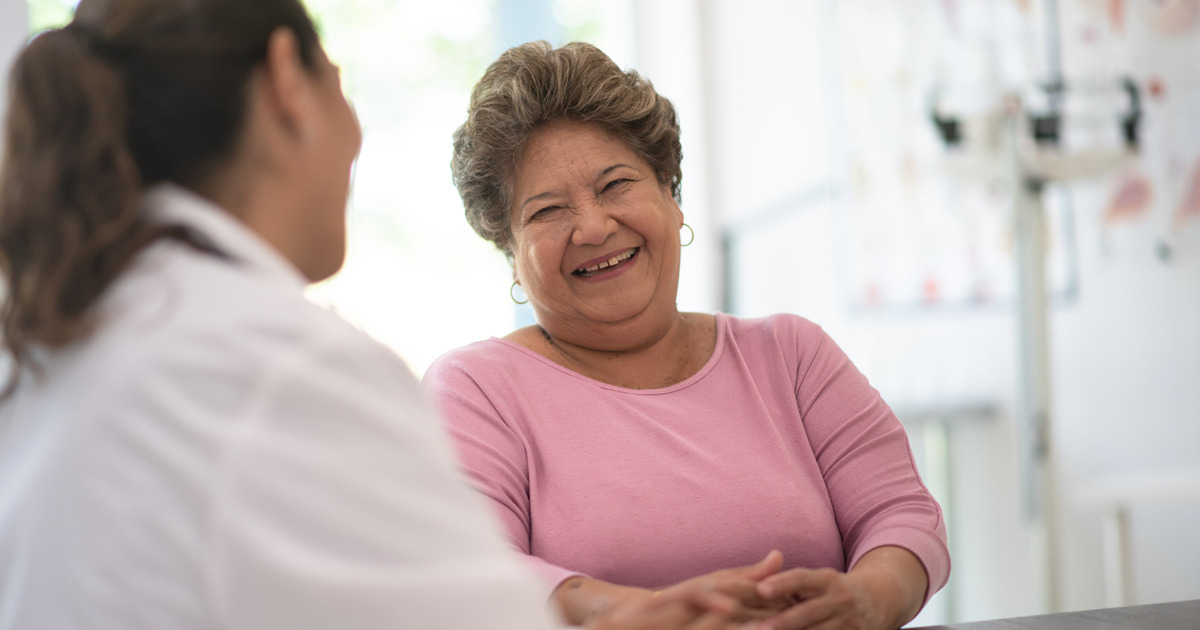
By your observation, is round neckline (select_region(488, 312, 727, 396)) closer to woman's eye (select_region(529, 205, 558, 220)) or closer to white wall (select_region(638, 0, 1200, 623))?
woman's eye (select_region(529, 205, 558, 220))

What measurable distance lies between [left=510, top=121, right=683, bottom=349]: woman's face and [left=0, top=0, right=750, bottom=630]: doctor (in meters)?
0.73

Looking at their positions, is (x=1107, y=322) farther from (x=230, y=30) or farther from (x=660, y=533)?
(x=230, y=30)

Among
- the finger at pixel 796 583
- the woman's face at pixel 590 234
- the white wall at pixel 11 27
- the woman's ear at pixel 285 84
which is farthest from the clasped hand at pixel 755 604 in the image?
the white wall at pixel 11 27

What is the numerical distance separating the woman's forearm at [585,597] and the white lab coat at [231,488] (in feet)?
1.61

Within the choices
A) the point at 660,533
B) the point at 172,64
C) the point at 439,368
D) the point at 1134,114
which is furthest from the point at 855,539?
the point at 1134,114

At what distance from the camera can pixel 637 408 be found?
4.59 feet

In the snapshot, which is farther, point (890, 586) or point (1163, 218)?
point (1163, 218)

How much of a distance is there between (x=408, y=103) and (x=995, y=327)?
2080mm

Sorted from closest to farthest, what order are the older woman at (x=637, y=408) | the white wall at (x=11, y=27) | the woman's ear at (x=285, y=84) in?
the woman's ear at (x=285, y=84) < the older woman at (x=637, y=408) < the white wall at (x=11, y=27)

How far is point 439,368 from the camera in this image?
140 centimetres

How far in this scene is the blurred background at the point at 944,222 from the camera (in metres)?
2.36

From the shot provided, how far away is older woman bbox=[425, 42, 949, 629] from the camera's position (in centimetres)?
125

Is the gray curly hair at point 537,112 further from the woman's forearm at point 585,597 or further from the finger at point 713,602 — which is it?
the finger at point 713,602

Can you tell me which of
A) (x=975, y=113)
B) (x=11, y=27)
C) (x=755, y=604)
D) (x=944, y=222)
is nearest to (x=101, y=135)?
(x=755, y=604)
